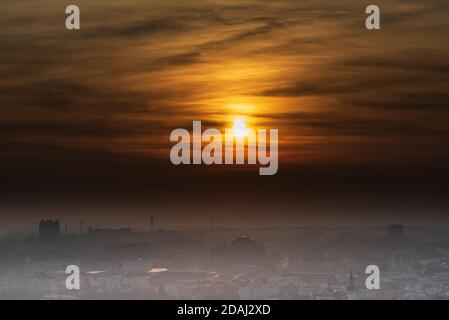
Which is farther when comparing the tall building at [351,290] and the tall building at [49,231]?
the tall building at [49,231]

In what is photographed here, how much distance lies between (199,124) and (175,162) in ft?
2.39

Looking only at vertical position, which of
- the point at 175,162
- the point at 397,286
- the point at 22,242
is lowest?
the point at 397,286

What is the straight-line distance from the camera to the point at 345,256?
11852 millimetres

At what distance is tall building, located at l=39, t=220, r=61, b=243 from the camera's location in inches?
450

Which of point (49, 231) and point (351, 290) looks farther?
point (49, 231)

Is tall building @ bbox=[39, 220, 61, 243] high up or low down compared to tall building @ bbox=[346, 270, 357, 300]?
up

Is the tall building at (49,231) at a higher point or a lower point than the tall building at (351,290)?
higher

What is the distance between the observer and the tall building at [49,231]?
37.5 ft

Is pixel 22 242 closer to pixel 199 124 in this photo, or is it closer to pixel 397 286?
pixel 199 124

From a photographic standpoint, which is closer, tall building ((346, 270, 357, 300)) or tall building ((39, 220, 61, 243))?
tall building ((346, 270, 357, 300))

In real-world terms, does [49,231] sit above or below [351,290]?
above

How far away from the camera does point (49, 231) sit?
11.5 meters
